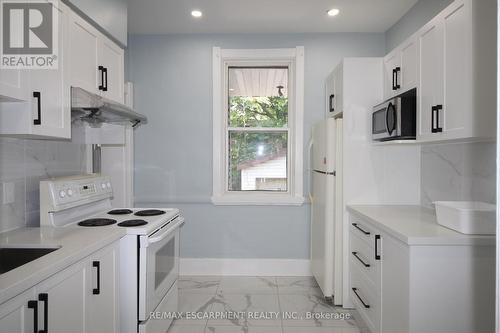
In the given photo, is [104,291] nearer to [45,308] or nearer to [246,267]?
[45,308]

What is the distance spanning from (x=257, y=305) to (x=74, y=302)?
1.75m

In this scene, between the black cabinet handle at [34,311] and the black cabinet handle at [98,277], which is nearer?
the black cabinet handle at [34,311]

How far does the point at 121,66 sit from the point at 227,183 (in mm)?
1648

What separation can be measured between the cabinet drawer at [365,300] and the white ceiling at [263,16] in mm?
2248

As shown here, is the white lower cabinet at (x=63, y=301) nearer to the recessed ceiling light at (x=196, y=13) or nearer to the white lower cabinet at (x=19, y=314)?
the white lower cabinet at (x=19, y=314)

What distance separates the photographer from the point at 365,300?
2.34 metres

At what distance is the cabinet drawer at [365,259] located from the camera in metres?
2.11

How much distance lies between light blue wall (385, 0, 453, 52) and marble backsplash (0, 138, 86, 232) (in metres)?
2.97

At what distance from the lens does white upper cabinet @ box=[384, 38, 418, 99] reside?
2.22 meters

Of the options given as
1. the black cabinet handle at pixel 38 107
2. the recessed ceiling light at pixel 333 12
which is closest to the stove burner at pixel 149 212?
the black cabinet handle at pixel 38 107

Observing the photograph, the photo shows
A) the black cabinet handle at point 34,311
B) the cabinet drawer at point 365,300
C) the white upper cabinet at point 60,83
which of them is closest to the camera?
the black cabinet handle at point 34,311

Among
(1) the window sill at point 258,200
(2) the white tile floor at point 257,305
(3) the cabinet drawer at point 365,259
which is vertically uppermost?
(1) the window sill at point 258,200

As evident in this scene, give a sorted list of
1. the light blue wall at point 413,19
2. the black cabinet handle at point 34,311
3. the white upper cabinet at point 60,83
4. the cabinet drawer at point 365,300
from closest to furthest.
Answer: the black cabinet handle at point 34,311 < the white upper cabinet at point 60,83 < the cabinet drawer at point 365,300 < the light blue wall at point 413,19

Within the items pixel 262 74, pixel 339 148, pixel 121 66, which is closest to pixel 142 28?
pixel 121 66
